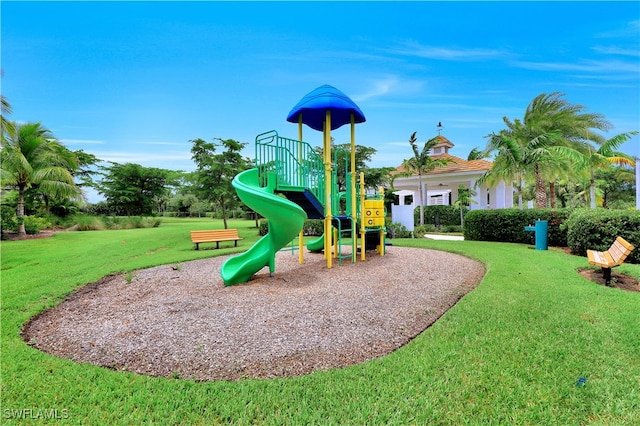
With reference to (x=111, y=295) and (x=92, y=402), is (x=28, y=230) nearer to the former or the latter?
(x=111, y=295)

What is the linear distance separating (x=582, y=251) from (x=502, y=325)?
24.9ft

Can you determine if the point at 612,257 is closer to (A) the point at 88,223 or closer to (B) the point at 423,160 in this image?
(B) the point at 423,160

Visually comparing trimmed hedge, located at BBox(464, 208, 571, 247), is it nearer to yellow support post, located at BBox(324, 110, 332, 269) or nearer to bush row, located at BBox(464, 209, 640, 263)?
bush row, located at BBox(464, 209, 640, 263)

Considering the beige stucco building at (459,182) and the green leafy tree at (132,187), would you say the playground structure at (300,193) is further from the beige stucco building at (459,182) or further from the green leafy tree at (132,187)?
the green leafy tree at (132,187)

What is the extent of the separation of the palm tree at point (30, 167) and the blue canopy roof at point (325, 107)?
19914 mm

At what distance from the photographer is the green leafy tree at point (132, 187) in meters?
37.7

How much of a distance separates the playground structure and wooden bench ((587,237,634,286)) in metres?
5.09

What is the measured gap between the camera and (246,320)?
446 centimetres

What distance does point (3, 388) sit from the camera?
2883mm

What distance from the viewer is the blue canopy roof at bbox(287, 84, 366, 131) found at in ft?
25.5

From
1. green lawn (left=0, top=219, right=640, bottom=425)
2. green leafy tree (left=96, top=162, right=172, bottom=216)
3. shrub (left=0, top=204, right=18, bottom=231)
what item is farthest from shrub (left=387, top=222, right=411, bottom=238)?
green leafy tree (left=96, top=162, right=172, bottom=216)

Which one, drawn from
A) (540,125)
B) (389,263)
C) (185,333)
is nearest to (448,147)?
(540,125)

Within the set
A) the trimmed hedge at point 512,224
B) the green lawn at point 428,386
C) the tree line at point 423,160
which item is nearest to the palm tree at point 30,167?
the tree line at point 423,160

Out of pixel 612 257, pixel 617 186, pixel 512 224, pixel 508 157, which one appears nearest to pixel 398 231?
pixel 512 224
